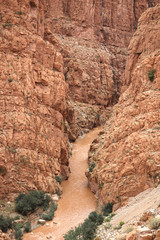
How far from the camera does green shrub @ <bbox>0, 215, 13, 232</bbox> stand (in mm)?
20875

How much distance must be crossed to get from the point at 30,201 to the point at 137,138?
9380 mm

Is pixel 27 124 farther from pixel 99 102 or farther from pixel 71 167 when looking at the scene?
pixel 99 102

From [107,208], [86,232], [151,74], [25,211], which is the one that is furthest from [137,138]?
[25,211]

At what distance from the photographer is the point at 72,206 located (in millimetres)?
26688

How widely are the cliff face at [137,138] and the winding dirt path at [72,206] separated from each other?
148 cm

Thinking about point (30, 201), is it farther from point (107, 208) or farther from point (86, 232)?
point (86, 232)

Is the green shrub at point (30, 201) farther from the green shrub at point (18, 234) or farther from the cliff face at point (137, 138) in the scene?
the cliff face at point (137, 138)

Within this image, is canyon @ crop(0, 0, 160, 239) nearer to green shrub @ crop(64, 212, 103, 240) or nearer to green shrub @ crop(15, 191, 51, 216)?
green shrub @ crop(15, 191, 51, 216)

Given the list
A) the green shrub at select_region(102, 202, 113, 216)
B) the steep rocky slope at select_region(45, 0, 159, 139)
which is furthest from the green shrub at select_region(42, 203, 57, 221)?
the steep rocky slope at select_region(45, 0, 159, 139)

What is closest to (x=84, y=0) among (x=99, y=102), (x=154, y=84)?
(x=99, y=102)

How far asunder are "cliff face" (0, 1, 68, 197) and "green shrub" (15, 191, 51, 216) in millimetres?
755

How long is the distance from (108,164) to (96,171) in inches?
83.9

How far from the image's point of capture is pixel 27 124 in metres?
26.7

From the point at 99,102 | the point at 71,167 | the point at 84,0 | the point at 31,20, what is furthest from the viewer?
the point at 84,0
